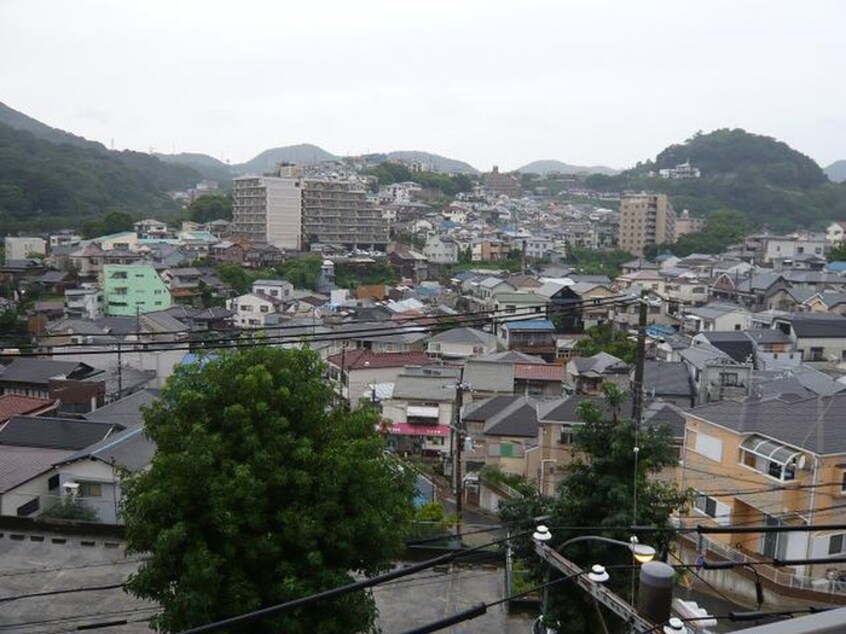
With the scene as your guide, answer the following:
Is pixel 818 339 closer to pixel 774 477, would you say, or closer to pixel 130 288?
pixel 774 477

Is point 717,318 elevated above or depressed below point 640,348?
below

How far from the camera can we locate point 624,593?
21.9ft

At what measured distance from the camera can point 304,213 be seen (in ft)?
168

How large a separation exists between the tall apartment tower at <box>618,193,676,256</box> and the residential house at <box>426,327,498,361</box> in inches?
1379

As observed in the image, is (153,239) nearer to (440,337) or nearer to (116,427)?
(440,337)

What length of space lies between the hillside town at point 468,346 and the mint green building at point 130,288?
0.09 metres

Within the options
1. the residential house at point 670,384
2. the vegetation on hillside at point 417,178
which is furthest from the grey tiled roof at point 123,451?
the vegetation on hillside at point 417,178

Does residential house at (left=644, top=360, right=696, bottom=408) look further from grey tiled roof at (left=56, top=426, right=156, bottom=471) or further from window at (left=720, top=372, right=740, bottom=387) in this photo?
grey tiled roof at (left=56, top=426, right=156, bottom=471)

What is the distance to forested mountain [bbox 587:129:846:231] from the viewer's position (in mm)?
66062

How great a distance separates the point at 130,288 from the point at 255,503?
29305 mm

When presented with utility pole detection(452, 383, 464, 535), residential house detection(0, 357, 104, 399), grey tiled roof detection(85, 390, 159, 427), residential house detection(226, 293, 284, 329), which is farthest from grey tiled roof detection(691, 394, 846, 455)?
residential house detection(226, 293, 284, 329)

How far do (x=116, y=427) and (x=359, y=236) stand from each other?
3824 centimetres

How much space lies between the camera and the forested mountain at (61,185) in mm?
53406

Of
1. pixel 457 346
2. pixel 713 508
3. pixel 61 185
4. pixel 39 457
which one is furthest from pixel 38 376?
pixel 61 185
